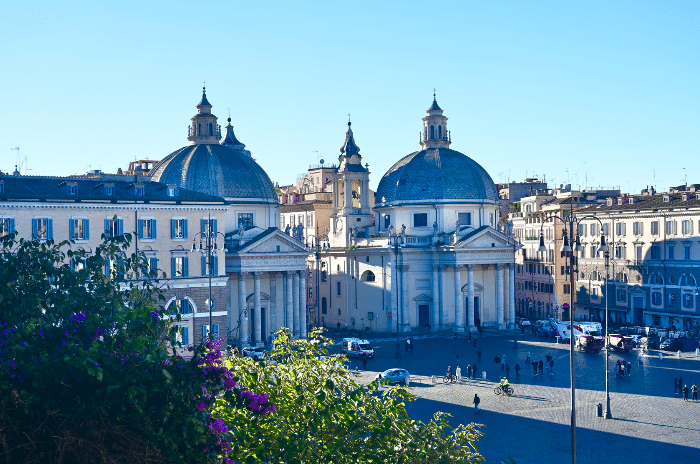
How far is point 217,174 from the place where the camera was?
81.9 m

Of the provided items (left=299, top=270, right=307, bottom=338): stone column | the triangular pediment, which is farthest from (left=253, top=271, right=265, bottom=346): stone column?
the triangular pediment

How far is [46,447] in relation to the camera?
1948 centimetres

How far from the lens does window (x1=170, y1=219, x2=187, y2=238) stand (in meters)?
66.6

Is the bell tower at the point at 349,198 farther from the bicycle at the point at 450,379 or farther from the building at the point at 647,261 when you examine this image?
the bicycle at the point at 450,379

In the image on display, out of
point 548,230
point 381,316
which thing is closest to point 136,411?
point 381,316

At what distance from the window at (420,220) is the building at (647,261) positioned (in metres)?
14.6

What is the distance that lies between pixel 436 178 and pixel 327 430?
6945cm

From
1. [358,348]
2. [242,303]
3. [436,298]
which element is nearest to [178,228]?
[242,303]

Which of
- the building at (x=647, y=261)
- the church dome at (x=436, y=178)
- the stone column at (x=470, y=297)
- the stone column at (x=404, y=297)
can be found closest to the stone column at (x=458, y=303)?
the stone column at (x=470, y=297)

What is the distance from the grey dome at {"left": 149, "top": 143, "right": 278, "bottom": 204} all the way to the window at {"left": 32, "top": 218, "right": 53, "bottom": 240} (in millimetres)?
20728

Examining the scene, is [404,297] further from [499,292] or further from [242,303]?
[242,303]

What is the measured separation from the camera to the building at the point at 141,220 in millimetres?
60844

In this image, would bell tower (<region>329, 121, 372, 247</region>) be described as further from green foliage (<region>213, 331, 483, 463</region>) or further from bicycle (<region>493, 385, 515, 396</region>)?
green foliage (<region>213, 331, 483, 463</region>)

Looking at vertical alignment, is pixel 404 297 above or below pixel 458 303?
above
